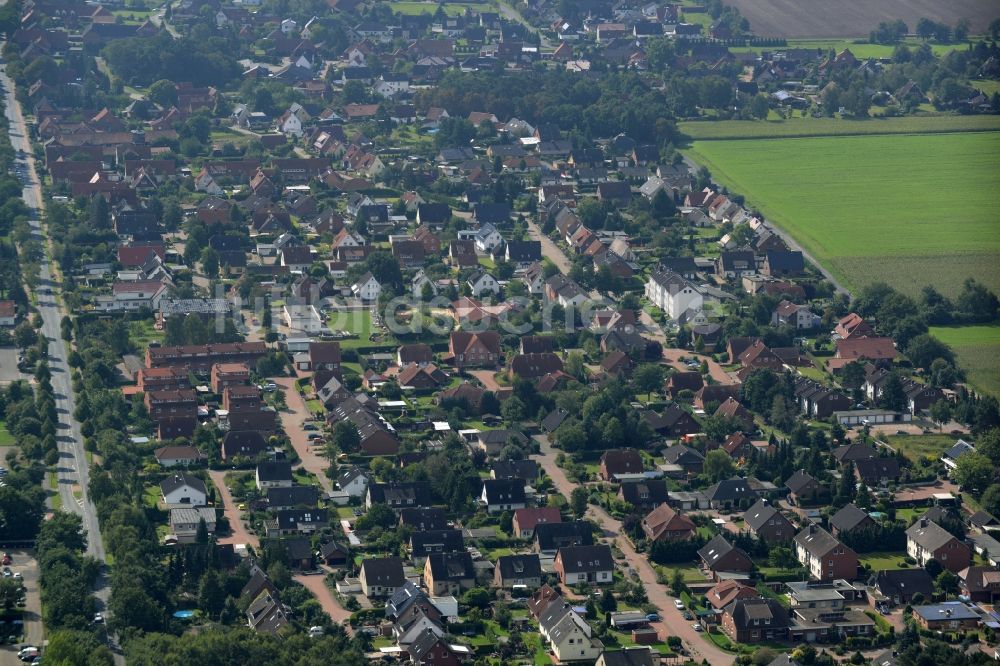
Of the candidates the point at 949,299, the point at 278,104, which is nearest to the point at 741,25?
the point at 278,104

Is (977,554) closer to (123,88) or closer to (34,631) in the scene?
(34,631)

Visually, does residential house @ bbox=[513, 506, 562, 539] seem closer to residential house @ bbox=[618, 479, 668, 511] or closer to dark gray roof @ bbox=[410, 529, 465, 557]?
dark gray roof @ bbox=[410, 529, 465, 557]

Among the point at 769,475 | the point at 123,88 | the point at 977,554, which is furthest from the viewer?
the point at 123,88

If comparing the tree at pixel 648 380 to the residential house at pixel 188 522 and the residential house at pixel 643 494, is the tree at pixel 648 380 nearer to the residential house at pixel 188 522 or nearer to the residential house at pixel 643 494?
the residential house at pixel 643 494

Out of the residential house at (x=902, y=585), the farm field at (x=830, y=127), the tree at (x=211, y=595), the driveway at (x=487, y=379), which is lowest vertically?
the farm field at (x=830, y=127)

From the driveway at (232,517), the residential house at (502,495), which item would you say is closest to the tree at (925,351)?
the residential house at (502,495)
